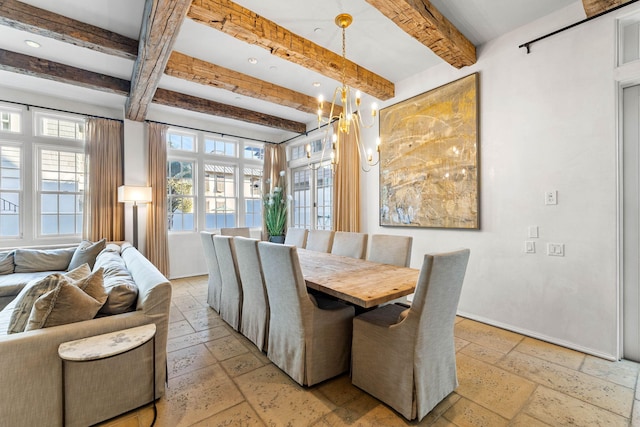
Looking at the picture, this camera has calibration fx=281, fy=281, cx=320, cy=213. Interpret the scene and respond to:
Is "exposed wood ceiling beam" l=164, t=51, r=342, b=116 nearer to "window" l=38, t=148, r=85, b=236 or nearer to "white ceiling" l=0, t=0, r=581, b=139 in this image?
"white ceiling" l=0, t=0, r=581, b=139

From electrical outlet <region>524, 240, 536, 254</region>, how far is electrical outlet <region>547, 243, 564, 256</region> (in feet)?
0.38

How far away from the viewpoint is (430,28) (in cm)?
243

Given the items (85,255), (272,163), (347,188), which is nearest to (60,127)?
(85,255)

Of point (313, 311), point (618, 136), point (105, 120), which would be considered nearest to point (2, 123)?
point (105, 120)

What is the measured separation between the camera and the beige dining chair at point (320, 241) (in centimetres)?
363

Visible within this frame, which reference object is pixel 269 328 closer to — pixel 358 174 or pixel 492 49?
pixel 358 174

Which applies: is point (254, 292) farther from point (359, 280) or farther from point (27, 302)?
point (27, 302)

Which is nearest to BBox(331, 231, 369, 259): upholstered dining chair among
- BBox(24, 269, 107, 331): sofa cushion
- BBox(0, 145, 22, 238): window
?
BBox(24, 269, 107, 331): sofa cushion

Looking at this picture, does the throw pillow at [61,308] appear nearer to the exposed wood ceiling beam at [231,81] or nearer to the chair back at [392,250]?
the chair back at [392,250]

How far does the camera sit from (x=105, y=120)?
4430 millimetres

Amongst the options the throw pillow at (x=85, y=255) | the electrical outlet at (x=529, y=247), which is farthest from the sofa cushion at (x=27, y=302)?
the electrical outlet at (x=529, y=247)

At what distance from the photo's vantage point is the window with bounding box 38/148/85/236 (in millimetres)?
4227

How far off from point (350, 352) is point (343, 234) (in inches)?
59.5

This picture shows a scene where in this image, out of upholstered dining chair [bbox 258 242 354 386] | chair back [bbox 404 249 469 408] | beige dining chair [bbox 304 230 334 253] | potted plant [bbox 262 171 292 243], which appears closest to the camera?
chair back [bbox 404 249 469 408]
